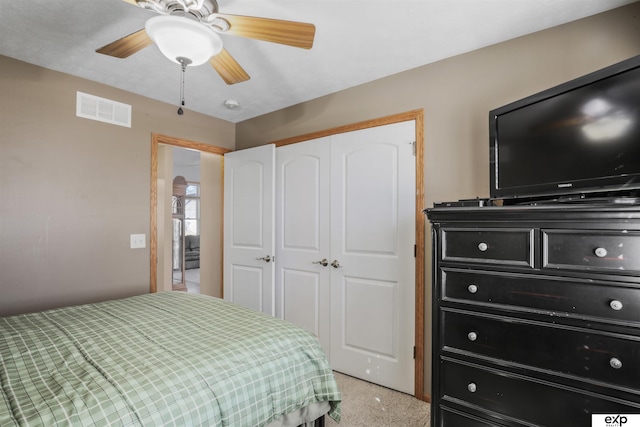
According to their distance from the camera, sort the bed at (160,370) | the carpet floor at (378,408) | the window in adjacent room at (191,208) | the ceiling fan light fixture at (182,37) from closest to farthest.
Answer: the bed at (160,370), the ceiling fan light fixture at (182,37), the carpet floor at (378,408), the window in adjacent room at (191,208)

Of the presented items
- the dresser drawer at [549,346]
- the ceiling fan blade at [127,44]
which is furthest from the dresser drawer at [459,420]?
the ceiling fan blade at [127,44]

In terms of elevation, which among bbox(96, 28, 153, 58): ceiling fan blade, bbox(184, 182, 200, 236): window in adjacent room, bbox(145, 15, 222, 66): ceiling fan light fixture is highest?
bbox(96, 28, 153, 58): ceiling fan blade

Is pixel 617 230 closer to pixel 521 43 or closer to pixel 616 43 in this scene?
pixel 616 43

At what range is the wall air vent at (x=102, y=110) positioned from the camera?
8.64 feet

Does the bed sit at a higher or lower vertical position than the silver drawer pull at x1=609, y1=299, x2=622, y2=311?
lower

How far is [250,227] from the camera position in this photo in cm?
340

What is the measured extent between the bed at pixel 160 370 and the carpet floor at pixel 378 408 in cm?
53

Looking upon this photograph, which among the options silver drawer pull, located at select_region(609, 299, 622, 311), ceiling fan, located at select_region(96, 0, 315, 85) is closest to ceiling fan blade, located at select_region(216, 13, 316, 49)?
ceiling fan, located at select_region(96, 0, 315, 85)

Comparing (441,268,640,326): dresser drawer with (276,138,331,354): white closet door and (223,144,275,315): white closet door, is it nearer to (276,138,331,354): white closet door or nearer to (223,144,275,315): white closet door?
(276,138,331,354): white closet door

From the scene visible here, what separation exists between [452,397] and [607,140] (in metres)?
1.40

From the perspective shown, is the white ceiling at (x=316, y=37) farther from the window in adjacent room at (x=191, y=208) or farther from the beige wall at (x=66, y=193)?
the window in adjacent room at (x=191, y=208)

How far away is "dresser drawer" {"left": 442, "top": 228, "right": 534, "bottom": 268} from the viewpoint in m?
1.42

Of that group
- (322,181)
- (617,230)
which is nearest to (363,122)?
(322,181)

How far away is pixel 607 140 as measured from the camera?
1.39 m
